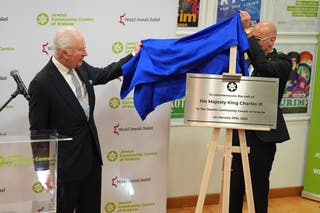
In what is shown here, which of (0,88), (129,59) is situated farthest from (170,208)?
(0,88)

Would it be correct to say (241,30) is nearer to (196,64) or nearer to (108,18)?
(196,64)

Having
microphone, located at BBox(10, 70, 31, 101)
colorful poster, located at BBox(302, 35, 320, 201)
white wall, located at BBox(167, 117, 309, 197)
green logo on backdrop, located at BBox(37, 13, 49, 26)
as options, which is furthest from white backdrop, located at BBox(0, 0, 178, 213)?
colorful poster, located at BBox(302, 35, 320, 201)

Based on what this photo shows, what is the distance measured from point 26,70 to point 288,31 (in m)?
2.50

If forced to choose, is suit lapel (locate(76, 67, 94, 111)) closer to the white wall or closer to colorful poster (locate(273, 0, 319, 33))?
the white wall

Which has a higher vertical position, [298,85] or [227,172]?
[298,85]

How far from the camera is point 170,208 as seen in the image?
14.0 feet

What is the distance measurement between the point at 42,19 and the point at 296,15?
2.45 metres

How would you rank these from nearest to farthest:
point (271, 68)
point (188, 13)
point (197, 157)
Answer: point (271, 68)
point (188, 13)
point (197, 157)

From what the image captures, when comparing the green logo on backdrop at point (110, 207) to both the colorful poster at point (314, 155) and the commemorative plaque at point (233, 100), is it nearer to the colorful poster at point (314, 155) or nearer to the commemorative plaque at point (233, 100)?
the commemorative plaque at point (233, 100)

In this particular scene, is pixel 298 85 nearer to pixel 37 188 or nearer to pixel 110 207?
pixel 110 207

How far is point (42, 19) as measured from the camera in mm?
3119

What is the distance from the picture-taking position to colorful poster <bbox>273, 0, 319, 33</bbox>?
4332 millimetres

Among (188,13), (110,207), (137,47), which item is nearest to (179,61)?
(137,47)

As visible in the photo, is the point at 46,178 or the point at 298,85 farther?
the point at 298,85
